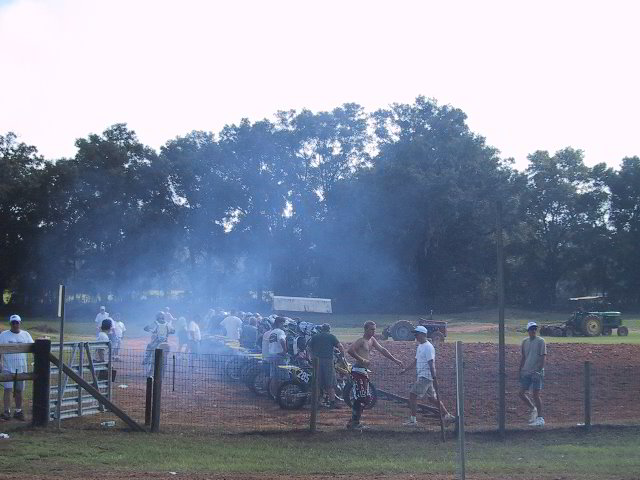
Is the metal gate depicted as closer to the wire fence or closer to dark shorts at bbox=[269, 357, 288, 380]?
the wire fence

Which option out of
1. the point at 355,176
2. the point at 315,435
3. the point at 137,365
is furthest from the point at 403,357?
the point at 355,176

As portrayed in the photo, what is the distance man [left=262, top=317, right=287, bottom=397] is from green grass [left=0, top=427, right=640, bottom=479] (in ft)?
14.6

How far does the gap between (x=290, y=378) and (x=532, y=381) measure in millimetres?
5076

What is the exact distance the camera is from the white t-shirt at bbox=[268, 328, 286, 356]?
18828 mm

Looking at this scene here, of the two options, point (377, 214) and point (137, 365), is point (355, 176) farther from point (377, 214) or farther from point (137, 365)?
point (137, 365)

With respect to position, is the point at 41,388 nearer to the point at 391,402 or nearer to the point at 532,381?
the point at 391,402

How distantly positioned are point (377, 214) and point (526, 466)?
2378 inches

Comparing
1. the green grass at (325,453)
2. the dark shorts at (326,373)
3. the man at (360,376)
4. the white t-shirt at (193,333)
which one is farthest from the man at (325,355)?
the white t-shirt at (193,333)

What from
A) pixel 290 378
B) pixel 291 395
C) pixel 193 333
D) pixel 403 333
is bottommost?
pixel 291 395

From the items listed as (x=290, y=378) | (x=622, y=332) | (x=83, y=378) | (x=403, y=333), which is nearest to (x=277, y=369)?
(x=290, y=378)

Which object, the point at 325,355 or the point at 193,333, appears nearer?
the point at 325,355

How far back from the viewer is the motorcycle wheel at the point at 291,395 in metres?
16.6

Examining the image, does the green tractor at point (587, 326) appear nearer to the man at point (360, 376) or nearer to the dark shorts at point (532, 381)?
the dark shorts at point (532, 381)

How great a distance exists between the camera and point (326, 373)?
52.7 feet
